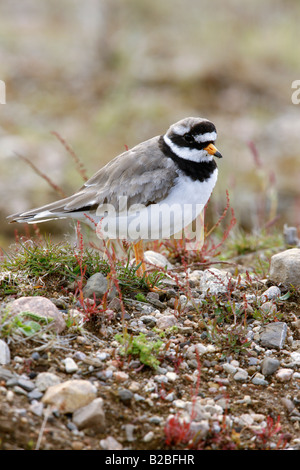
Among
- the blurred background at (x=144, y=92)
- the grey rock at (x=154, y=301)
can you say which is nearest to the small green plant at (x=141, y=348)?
the grey rock at (x=154, y=301)

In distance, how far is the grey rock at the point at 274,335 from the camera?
164 inches

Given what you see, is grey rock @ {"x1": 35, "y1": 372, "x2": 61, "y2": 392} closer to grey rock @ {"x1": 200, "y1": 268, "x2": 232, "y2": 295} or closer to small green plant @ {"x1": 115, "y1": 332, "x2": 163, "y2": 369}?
small green plant @ {"x1": 115, "y1": 332, "x2": 163, "y2": 369}

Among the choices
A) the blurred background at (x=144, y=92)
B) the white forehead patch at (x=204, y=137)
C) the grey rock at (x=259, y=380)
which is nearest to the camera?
the grey rock at (x=259, y=380)

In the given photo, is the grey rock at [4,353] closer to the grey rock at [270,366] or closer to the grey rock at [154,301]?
the grey rock at [154,301]

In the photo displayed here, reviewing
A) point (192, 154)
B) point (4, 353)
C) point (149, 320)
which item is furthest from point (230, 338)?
point (192, 154)

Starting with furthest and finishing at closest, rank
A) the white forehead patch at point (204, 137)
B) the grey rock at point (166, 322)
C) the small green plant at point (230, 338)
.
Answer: the white forehead patch at point (204, 137) → the grey rock at point (166, 322) → the small green plant at point (230, 338)

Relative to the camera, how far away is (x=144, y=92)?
1323cm

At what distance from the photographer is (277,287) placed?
15.5 feet

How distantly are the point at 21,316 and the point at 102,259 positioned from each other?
3.70 ft

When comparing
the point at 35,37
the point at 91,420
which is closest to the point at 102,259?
the point at 91,420

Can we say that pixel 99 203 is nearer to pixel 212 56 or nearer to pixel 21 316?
pixel 21 316

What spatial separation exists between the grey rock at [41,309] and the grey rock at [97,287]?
0.42 m

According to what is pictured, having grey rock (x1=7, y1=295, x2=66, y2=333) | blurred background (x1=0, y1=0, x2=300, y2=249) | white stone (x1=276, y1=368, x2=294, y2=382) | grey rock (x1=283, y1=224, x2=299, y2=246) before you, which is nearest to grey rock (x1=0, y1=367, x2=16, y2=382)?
grey rock (x1=7, y1=295, x2=66, y2=333)

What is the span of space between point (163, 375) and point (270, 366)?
74cm
